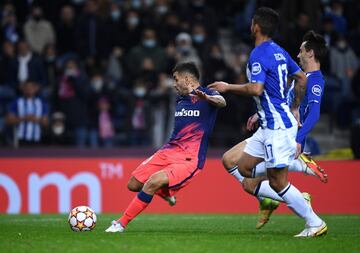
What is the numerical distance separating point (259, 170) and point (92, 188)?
578 centimetres

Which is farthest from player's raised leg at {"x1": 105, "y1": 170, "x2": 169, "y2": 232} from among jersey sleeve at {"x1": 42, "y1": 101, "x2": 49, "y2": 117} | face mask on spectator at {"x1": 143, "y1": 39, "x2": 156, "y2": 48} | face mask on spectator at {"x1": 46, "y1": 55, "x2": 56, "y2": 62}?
face mask on spectator at {"x1": 46, "y1": 55, "x2": 56, "y2": 62}

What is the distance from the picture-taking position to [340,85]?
18562 millimetres

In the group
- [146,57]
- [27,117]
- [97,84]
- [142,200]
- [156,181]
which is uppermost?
[146,57]

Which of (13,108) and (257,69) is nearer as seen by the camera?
(257,69)

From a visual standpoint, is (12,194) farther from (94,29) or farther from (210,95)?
(210,95)

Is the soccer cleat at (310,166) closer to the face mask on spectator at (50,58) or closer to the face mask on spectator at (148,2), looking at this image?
the face mask on spectator at (50,58)

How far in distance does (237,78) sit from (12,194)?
531 cm

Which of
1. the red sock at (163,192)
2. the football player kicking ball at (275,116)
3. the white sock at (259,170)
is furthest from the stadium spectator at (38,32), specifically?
the football player kicking ball at (275,116)

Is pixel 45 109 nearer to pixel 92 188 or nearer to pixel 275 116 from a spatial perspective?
pixel 92 188

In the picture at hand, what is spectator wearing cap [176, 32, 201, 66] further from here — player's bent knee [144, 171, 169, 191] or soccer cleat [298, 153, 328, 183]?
player's bent knee [144, 171, 169, 191]

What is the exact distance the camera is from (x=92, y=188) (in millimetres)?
15688

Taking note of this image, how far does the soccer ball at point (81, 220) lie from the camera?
1015cm

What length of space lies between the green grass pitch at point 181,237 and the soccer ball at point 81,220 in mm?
89

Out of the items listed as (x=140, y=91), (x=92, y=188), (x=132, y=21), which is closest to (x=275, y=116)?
(x=92, y=188)
